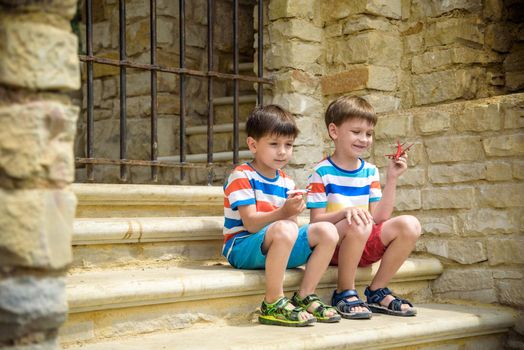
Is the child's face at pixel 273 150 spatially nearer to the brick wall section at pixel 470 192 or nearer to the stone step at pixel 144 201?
the stone step at pixel 144 201

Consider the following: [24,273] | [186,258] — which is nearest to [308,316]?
[186,258]

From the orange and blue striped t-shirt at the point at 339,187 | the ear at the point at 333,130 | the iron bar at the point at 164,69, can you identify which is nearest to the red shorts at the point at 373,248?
the orange and blue striped t-shirt at the point at 339,187

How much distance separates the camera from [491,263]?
3.94 metres

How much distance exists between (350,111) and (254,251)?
0.80 meters

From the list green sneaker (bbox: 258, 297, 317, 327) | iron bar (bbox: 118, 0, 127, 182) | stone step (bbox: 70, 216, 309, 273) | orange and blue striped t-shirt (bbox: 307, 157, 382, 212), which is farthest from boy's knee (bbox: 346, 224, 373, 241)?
iron bar (bbox: 118, 0, 127, 182)

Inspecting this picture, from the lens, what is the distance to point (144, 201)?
369 centimetres

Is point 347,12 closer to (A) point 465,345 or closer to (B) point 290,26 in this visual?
(B) point 290,26

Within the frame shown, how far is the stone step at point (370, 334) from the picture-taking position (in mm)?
2781

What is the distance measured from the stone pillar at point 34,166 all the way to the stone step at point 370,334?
89 cm

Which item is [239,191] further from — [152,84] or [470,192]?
[470,192]

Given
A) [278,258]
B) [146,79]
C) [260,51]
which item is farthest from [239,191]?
[146,79]

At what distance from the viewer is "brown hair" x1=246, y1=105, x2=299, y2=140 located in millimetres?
3379

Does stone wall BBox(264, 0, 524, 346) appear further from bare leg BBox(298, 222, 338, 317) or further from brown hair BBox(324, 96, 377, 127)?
bare leg BBox(298, 222, 338, 317)

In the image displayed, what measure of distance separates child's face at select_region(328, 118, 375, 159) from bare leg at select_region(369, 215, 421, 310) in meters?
0.36
